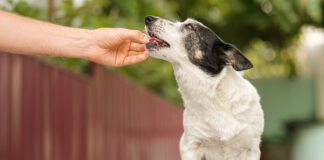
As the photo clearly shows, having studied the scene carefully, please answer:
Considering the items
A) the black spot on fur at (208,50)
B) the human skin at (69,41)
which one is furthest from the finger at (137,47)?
the black spot on fur at (208,50)

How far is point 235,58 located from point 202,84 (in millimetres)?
279

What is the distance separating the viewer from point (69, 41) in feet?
13.7

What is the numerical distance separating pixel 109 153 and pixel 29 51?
17.4ft

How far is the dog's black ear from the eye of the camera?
4582 millimetres

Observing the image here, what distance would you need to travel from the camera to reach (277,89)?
25625 millimetres

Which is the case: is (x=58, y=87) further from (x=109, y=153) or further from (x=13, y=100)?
(x=109, y=153)

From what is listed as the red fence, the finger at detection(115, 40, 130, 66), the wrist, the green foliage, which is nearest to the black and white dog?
the finger at detection(115, 40, 130, 66)

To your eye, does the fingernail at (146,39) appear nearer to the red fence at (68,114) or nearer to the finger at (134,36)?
the finger at (134,36)

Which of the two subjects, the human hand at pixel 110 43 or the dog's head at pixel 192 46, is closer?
the human hand at pixel 110 43

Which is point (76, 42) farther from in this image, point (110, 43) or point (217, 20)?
point (217, 20)

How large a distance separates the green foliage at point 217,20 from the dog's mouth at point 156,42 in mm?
3230

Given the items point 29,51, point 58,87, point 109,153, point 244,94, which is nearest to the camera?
point 29,51

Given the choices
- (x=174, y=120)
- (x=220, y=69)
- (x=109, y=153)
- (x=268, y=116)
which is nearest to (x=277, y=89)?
(x=268, y=116)

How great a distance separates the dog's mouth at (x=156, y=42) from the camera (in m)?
4.46
